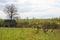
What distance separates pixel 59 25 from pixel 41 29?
1020 centimetres

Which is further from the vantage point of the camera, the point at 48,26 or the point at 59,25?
the point at 59,25

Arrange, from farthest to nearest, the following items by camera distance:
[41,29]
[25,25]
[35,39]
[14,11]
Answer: [14,11], [25,25], [41,29], [35,39]

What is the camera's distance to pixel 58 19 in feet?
176

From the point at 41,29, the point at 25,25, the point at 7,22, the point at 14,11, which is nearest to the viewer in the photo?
the point at 41,29

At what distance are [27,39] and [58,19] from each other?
27261mm

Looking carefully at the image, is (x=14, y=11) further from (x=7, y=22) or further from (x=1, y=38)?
(x=1, y=38)

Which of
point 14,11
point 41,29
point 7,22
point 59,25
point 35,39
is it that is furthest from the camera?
point 14,11

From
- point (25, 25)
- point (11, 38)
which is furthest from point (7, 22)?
point (11, 38)

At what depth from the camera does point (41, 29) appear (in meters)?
38.4

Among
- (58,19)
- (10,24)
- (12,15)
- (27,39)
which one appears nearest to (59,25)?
(58,19)

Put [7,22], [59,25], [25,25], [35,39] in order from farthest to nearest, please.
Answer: [7,22] → [25,25] → [59,25] → [35,39]

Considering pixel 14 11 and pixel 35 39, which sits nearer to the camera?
pixel 35 39

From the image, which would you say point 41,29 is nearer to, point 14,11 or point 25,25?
point 25,25

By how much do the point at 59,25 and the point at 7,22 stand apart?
655 inches
